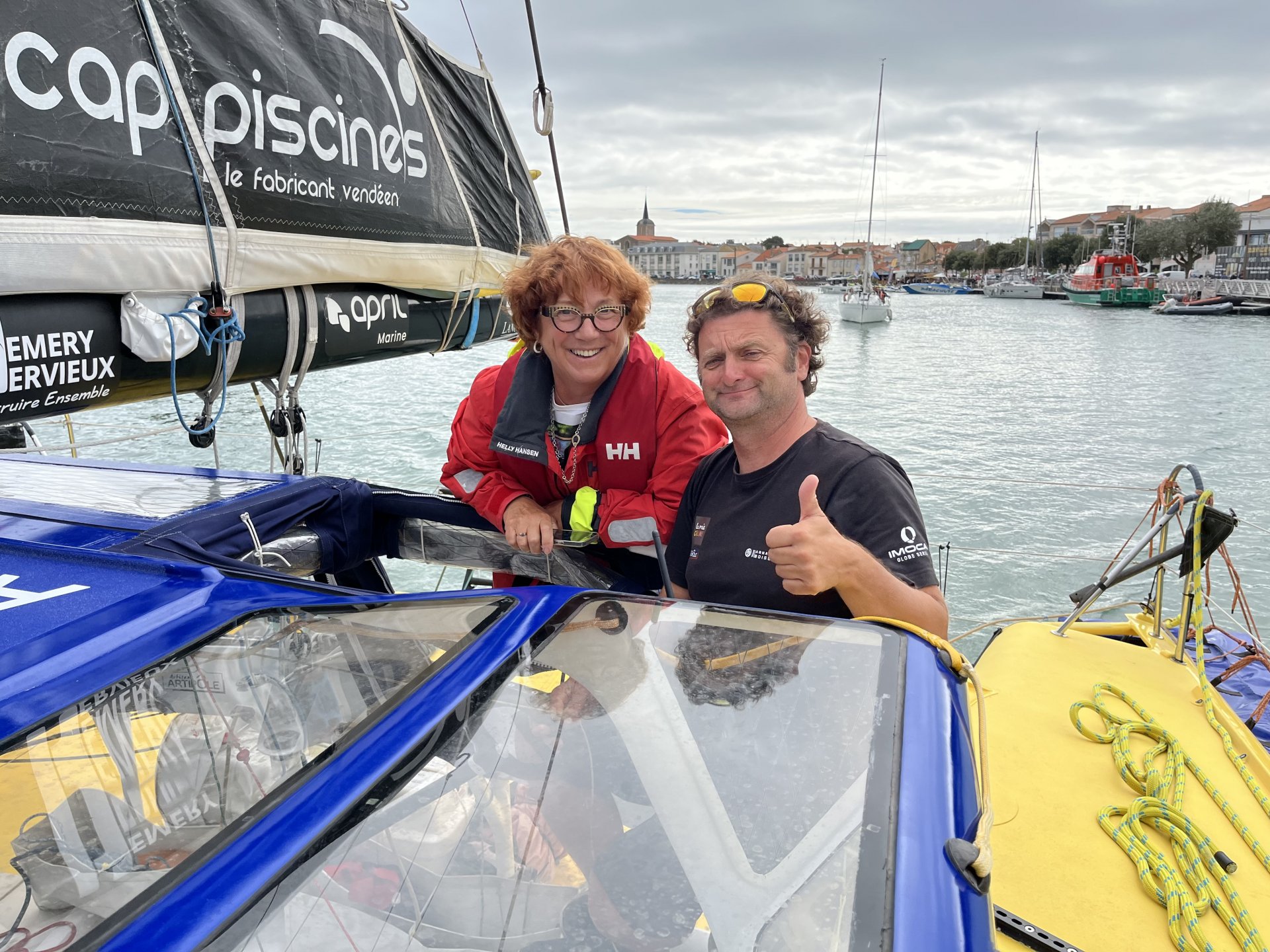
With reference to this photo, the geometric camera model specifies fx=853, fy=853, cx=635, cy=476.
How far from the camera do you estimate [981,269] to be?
93.1 m

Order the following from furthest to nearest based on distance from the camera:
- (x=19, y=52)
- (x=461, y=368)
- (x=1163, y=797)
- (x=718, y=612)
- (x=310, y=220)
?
(x=461, y=368) < (x=310, y=220) < (x=1163, y=797) < (x=19, y=52) < (x=718, y=612)

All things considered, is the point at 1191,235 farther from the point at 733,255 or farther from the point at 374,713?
the point at 374,713

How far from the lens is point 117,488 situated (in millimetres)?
2488

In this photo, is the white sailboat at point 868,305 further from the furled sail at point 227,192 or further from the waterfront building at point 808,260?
the waterfront building at point 808,260

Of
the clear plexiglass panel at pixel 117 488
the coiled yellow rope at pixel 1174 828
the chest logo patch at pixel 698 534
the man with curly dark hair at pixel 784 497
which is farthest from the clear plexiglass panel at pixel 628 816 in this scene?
the clear plexiglass panel at pixel 117 488

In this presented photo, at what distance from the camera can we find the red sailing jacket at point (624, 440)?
2268mm

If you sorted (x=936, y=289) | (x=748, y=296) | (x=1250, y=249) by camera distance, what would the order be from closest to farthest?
(x=748, y=296) < (x=1250, y=249) < (x=936, y=289)

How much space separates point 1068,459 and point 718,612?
38.8 feet

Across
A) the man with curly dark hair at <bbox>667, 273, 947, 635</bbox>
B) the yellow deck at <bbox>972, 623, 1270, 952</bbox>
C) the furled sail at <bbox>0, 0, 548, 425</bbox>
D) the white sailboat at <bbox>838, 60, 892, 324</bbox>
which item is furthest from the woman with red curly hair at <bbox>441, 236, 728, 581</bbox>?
the white sailboat at <bbox>838, 60, 892, 324</bbox>

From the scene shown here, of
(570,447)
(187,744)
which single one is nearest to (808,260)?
(570,447)

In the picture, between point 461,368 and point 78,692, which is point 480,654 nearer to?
point 78,692

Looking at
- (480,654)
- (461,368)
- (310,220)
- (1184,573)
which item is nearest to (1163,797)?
(1184,573)

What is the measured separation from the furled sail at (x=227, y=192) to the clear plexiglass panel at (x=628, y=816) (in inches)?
56.1

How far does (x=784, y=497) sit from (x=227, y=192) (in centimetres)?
163
